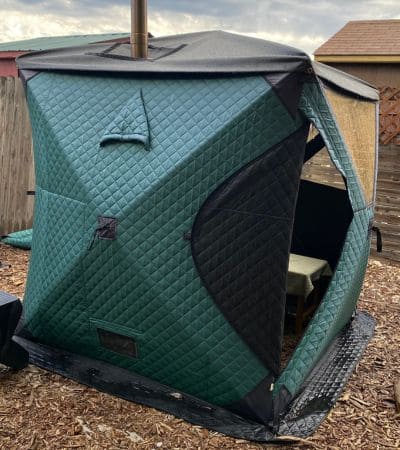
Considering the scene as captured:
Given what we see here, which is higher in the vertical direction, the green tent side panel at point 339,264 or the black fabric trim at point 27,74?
the black fabric trim at point 27,74

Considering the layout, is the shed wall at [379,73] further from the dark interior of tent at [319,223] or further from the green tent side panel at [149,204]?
the green tent side panel at [149,204]

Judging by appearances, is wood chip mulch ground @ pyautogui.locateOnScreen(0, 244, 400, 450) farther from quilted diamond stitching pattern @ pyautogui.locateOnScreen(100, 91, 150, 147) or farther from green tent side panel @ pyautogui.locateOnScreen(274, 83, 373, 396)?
quilted diamond stitching pattern @ pyautogui.locateOnScreen(100, 91, 150, 147)

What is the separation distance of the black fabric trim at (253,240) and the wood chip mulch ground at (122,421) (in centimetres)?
60

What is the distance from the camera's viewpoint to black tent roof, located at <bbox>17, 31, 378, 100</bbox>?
2.66m

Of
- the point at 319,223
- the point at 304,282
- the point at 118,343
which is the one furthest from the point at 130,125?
the point at 319,223

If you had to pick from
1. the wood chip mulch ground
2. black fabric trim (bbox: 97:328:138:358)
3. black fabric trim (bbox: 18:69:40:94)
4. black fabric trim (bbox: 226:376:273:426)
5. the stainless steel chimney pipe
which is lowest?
the wood chip mulch ground

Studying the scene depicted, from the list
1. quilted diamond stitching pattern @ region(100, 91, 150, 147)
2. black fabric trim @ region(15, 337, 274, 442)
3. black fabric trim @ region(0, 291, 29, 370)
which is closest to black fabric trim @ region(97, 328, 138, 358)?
black fabric trim @ region(15, 337, 274, 442)

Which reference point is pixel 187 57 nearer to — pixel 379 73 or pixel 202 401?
pixel 202 401

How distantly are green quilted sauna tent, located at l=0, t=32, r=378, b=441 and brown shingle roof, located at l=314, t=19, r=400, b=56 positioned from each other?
950 centimetres

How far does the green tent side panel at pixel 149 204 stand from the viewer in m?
2.77

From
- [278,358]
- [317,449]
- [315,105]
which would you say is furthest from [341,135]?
[317,449]

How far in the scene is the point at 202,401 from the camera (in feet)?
9.95

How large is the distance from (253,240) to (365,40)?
1142 cm

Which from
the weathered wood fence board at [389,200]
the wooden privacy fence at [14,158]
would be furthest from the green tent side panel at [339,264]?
the wooden privacy fence at [14,158]
